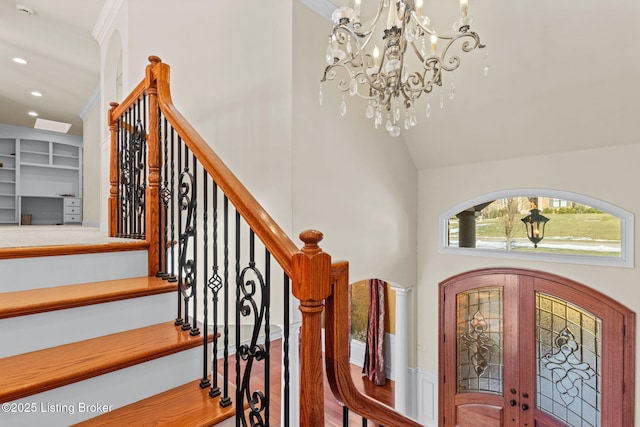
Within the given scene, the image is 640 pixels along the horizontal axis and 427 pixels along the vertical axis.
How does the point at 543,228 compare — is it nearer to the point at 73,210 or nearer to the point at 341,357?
the point at 341,357

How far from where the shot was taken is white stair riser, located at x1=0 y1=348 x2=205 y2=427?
1.07 metres

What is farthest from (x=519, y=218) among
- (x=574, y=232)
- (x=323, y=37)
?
(x=323, y=37)

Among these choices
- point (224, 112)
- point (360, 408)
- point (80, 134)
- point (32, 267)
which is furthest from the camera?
point (80, 134)

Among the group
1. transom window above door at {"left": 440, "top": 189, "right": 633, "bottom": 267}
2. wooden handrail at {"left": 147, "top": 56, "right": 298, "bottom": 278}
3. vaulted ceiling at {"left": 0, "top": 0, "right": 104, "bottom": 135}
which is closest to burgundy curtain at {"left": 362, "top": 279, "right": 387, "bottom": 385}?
transom window above door at {"left": 440, "top": 189, "right": 633, "bottom": 267}

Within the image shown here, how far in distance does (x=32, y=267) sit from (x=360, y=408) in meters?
1.56

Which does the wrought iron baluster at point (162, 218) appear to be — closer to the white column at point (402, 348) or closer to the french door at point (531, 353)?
the white column at point (402, 348)

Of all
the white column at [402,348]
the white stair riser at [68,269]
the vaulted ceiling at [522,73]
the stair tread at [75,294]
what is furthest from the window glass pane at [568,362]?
the white stair riser at [68,269]

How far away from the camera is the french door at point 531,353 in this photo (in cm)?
312

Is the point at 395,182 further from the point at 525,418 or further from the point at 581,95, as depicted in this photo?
the point at 525,418

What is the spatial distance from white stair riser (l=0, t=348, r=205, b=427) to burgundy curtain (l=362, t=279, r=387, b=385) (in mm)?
4678

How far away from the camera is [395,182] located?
402 centimetres

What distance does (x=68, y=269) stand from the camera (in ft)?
5.19

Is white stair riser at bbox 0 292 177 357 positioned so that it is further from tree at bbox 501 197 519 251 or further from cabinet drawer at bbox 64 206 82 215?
cabinet drawer at bbox 64 206 82 215

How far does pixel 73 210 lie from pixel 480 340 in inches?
345
